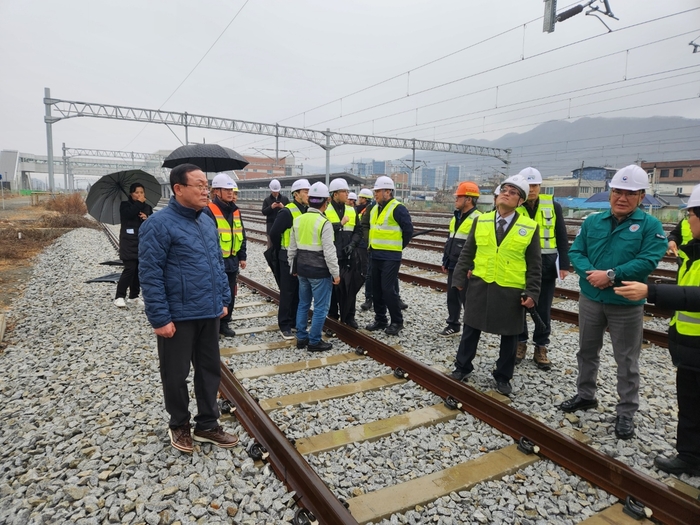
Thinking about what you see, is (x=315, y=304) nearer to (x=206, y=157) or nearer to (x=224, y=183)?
(x=224, y=183)

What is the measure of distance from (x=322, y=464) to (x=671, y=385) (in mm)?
3794

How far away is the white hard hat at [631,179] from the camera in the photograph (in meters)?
3.45

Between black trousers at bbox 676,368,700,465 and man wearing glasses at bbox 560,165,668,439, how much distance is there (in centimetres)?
45

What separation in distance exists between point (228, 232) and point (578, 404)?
4.48 m

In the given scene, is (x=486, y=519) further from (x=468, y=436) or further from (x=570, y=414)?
(x=570, y=414)

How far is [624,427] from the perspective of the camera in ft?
11.6

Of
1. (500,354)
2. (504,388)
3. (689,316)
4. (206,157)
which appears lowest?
(504,388)

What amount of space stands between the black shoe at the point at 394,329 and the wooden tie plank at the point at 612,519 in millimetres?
3525

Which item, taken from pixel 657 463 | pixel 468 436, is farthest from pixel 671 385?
pixel 468 436

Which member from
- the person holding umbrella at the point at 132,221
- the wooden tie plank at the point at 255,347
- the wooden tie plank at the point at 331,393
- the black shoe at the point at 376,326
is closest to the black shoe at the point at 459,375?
the wooden tie plank at the point at 331,393

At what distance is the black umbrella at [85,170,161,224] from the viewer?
23.7 ft

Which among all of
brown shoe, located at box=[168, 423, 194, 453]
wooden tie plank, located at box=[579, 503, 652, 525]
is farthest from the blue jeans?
wooden tie plank, located at box=[579, 503, 652, 525]

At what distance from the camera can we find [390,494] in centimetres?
286

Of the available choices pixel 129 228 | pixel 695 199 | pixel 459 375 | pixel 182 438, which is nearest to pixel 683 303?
pixel 695 199
